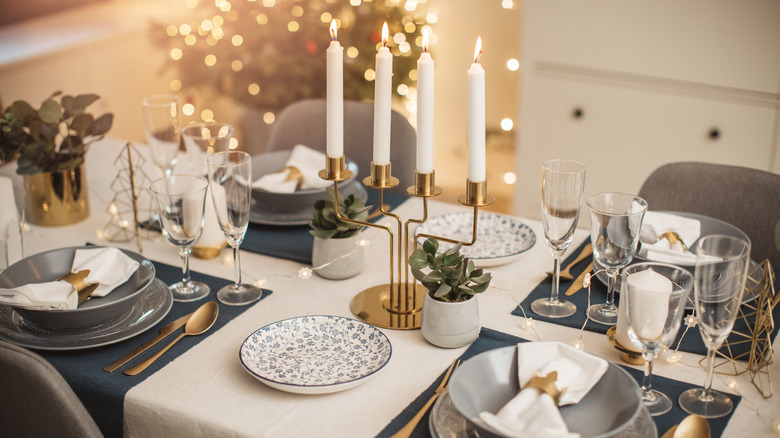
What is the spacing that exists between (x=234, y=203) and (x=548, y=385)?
58cm

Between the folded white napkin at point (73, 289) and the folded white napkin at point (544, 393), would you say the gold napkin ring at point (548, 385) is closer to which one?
the folded white napkin at point (544, 393)

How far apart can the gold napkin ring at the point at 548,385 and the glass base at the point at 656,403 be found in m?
0.13

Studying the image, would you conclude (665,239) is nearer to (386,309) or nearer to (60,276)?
(386,309)

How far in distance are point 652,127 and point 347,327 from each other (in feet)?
6.12

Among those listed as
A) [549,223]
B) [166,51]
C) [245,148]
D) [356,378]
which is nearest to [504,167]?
[245,148]

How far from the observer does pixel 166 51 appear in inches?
149

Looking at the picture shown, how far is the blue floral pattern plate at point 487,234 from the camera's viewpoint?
1.37 metres

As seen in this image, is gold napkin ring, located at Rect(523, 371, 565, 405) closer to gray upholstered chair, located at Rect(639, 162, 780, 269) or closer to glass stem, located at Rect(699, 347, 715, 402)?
glass stem, located at Rect(699, 347, 715, 402)

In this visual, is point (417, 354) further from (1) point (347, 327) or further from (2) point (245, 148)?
(2) point (245, 148)

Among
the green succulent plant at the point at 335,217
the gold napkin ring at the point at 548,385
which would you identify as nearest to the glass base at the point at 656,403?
the gold napkin ring at the point at 548,385

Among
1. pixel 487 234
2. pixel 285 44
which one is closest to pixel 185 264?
pixel 487 234

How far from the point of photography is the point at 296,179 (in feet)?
5.31

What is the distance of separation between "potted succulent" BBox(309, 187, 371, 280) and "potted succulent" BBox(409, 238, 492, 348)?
23 centimetres

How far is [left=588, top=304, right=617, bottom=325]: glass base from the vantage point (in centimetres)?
115
